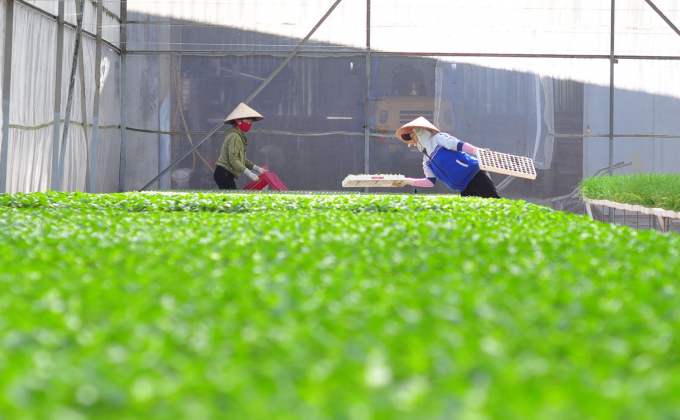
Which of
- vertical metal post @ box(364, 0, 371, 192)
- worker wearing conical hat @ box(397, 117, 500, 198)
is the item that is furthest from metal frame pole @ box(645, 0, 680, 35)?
worker wearing conical hat @ box(397, 117, 500, 198)

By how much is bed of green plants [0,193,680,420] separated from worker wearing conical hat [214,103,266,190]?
5876mm

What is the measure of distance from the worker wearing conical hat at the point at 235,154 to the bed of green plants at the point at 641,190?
412cm

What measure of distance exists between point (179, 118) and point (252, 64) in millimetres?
1287

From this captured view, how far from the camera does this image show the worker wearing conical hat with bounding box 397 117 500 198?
24.7 feet

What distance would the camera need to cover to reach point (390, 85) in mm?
10930

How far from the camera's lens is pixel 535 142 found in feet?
35.9

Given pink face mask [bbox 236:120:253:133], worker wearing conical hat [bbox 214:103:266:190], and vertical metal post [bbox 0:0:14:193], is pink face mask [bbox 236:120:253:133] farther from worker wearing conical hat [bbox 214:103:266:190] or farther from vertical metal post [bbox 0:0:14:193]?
vertical metal post [bbox 0:0:14:193]

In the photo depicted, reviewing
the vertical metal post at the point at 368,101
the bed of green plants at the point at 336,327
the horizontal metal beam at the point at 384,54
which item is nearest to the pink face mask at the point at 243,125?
the horizontal metal beam at the point at 384,54

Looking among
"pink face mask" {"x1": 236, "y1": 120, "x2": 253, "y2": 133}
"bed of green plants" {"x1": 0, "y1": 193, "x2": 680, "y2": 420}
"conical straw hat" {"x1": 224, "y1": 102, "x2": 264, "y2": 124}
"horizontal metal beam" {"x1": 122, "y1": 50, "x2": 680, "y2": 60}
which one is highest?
"horizontal metal beam" {"x1": 122, "y1": 50, "x2": 680, "y2": 60}

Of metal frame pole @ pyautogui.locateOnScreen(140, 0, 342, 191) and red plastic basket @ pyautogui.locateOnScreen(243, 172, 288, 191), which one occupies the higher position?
metal frame pole @ pyautogui.locateOnScreen(140, 0, 342, 191)

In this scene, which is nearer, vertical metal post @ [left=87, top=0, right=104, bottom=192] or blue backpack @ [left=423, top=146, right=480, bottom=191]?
blue backpack @ [left=423, top=146, right=480, bottom=191]

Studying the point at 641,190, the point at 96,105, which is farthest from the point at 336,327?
the point at 96,105

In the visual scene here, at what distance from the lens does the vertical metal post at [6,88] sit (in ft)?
23.5

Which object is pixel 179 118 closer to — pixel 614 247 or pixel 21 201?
pixel 21 201
